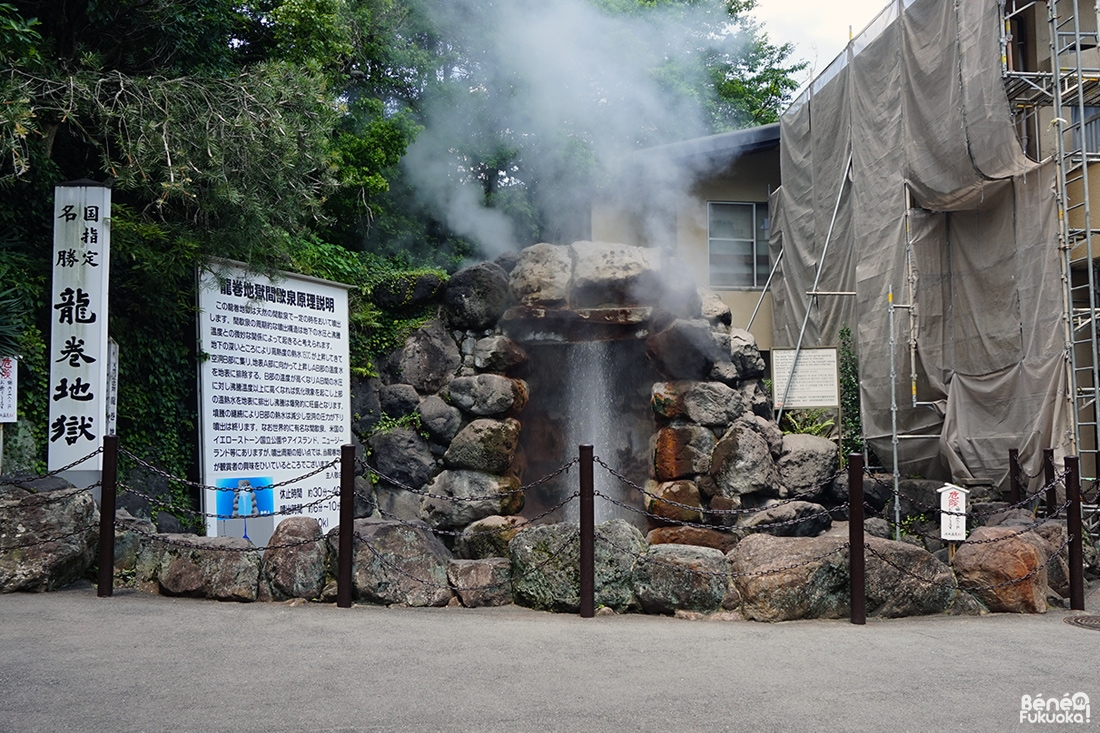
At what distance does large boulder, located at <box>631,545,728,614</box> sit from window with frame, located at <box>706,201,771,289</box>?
1217 cm

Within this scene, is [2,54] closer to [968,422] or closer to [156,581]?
[156,581]

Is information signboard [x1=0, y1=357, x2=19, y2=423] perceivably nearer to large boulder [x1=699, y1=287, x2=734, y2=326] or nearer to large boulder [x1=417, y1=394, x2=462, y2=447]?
large boulder [x1=417, y1=394, x2=462, y2=447]

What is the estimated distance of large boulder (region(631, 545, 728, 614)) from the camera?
7242 millimetres

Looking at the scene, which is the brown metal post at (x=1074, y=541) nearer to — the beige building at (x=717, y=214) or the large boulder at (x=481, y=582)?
the large boulder at (x=481, y=582)

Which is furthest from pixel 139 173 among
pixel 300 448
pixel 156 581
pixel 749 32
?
pixel 749 32

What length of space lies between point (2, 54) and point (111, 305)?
2.74 m

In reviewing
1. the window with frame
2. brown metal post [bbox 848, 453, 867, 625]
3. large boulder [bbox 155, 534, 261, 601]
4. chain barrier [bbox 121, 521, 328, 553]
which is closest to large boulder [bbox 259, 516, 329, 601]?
chain barrier [bbox 121, 521, 328, 553]

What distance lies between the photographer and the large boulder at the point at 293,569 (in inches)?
291

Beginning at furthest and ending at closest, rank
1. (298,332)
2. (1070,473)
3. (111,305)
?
(298,332)
(111,305)
(1070,473)

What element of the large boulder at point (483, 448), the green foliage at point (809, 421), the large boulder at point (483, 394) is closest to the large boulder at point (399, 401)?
the large boulder at point (483, 394)

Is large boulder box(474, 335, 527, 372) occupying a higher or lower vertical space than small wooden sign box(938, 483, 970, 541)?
higher

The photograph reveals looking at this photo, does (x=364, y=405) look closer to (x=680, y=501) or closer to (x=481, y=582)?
(x=680, y=501)

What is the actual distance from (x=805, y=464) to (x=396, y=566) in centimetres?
694

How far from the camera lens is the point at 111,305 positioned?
1016 cm
